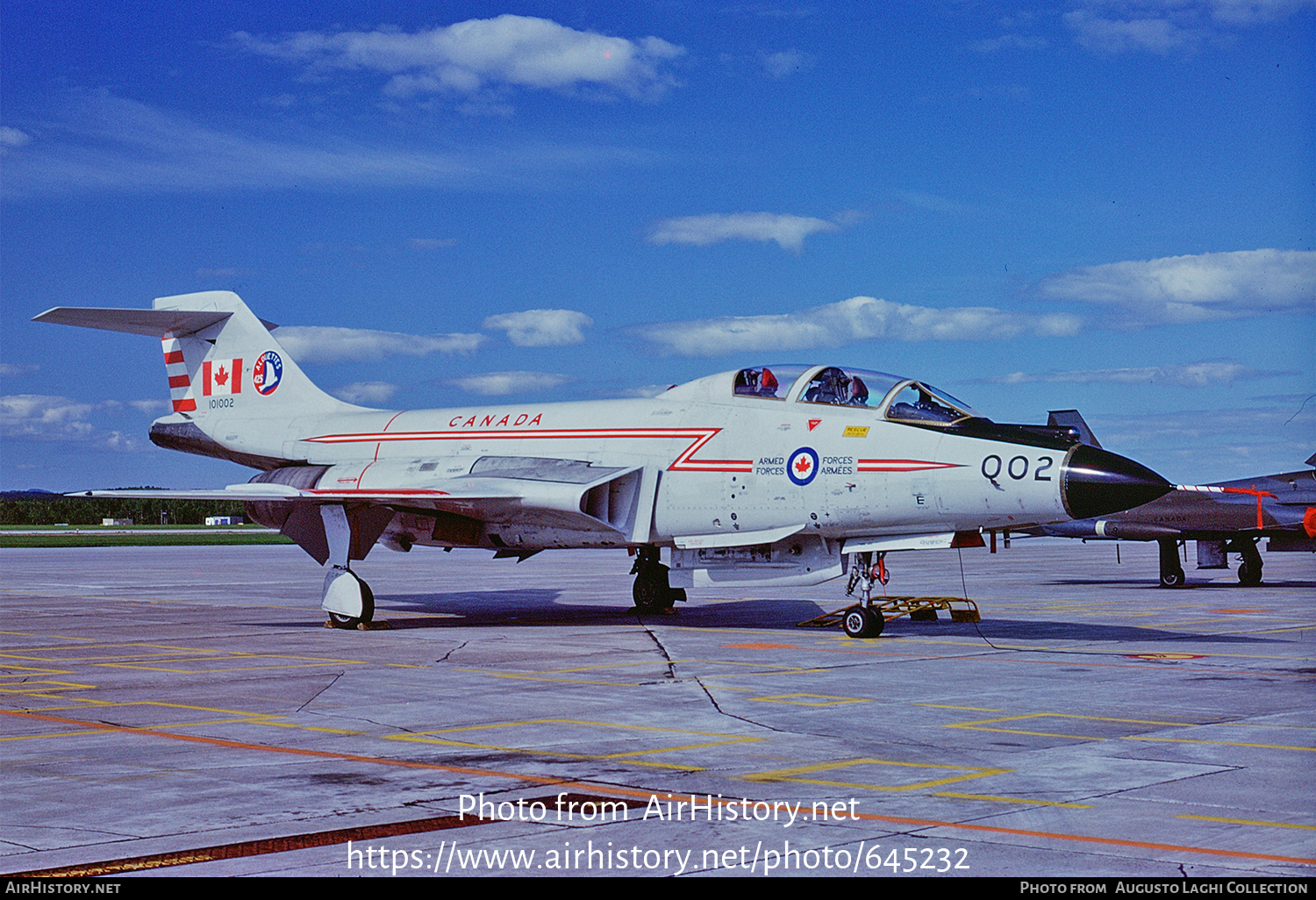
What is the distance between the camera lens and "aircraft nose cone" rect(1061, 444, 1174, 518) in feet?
44.4

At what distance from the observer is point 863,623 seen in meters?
15.8

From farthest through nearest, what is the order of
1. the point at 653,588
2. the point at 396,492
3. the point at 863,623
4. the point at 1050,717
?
the point at 653,588 < the point at 396,492 < the point at 863,623 < the point at 1050,717

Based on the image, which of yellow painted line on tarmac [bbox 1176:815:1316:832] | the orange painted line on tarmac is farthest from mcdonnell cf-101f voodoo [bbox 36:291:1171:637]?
the orange painted line on tarmac

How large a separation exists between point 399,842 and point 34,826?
182cm

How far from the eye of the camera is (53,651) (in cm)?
1514

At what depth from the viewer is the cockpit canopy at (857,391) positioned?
15.4 meters

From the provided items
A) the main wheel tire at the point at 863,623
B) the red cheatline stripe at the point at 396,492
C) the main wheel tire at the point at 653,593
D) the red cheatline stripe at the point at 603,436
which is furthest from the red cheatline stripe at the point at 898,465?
the main wheel tire at the point at 653,593

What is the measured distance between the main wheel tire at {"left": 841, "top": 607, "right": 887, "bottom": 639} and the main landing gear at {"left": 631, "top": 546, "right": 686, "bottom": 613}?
16.6 ft

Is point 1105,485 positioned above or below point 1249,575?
above

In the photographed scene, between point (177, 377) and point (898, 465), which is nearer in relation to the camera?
point (898, 465)

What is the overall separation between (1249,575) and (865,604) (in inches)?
674

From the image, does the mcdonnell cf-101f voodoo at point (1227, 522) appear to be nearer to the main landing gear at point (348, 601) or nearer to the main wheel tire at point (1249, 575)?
the main wheel tire at point (1249, 575)

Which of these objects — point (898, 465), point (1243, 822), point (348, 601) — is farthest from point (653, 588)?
point (1243, 822)

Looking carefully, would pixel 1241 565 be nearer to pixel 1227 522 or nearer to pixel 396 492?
pixel 1227 522
